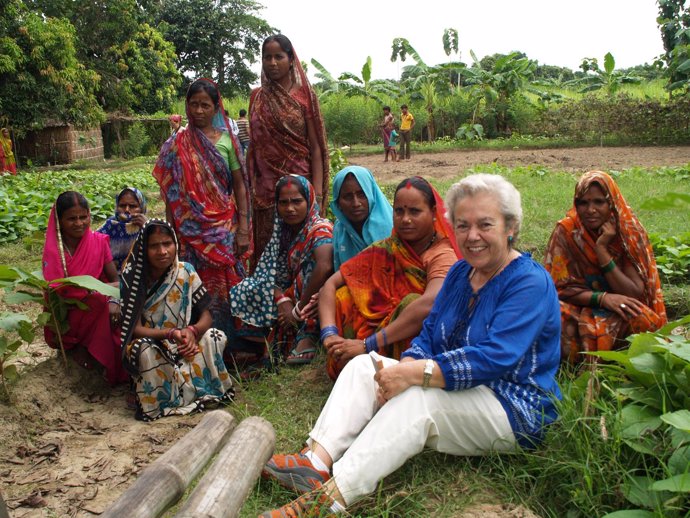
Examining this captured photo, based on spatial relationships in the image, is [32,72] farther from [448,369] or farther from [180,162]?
[448,369]

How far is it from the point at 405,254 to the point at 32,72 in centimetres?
1742

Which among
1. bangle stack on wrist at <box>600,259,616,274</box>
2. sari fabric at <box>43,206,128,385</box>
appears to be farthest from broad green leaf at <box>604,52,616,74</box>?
sari fabric at <box>43,206,128,385</box>

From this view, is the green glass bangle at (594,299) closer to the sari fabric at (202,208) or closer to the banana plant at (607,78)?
the sari fabric at (202,208)

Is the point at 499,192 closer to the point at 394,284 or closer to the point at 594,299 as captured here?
the point at 394,284

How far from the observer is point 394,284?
139 inches

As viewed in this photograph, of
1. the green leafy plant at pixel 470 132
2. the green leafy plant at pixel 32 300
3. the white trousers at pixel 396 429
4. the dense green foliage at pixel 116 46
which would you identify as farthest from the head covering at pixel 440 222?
the dense green foliage at pixel 116 46

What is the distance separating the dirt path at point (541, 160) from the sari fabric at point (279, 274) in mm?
7925

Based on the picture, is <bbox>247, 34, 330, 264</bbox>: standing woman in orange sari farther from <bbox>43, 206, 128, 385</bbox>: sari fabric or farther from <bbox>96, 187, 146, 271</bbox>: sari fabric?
<bbox>43, 206, 128, 385</bbox>: sari fabric

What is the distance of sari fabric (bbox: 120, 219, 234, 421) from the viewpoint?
3686mm

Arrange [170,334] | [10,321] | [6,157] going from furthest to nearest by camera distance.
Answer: [6,157]
[170,334]
[10,321]

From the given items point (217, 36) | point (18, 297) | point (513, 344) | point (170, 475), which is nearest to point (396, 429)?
point (513, 344)

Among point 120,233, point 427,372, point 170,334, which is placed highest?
point 120,233

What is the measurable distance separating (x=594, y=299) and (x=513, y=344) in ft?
4.48

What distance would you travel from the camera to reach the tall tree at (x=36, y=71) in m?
16.3
